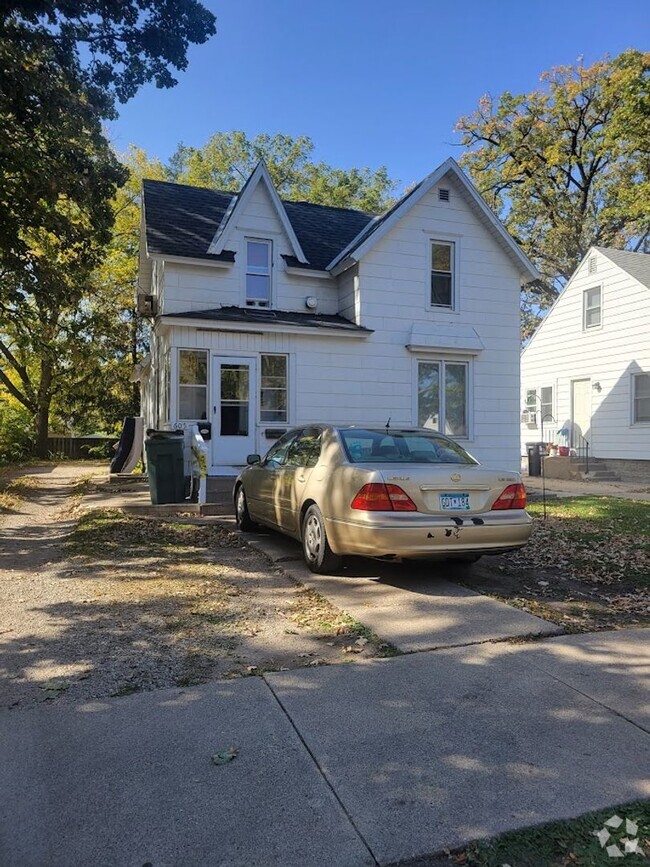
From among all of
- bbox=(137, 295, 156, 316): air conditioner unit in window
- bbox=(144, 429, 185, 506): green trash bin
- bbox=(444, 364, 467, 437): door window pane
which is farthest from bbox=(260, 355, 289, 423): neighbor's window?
bbox=(137, 295, 156, 316): air conditioner unit in window

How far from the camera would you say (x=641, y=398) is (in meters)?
19.2

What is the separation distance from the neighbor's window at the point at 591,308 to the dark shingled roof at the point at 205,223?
882 cm

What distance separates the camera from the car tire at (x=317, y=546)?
5.96 m

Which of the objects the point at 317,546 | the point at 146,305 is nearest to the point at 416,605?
the point at 317,546

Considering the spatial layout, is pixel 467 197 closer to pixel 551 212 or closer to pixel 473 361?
pixel 473 361

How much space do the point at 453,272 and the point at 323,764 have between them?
13.5 m

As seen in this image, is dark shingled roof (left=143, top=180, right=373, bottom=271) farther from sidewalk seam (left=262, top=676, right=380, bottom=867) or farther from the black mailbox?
sidewalk seam (left=262, top=676, right=380, bottom=867)

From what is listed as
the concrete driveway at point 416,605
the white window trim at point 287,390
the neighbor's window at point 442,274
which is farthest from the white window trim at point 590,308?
the concrete driveway at point 416,605

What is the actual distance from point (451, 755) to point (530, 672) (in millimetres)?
1159

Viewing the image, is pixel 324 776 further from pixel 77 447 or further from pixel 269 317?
pixel 77 447

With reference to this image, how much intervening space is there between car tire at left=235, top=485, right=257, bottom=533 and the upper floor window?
247 inches

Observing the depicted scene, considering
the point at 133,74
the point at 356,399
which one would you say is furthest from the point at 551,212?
the point at 133,74

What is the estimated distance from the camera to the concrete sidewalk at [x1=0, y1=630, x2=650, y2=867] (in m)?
2.28

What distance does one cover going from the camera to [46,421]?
94.9 ft
